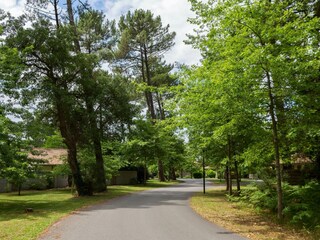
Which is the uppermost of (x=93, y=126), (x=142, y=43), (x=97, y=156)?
(x=142, y=43)

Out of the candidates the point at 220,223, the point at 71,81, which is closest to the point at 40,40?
the point at 71,81

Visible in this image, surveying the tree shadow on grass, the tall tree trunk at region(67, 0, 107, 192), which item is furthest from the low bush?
the tall tree trunk at region(67, 0, 107, 192)

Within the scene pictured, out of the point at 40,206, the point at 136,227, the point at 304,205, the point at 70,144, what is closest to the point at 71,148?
the point at 70,144

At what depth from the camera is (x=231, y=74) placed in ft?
32.3

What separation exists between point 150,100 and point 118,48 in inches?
318

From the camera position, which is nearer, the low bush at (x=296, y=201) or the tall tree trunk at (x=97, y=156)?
the low bush at (x=296, y=201)

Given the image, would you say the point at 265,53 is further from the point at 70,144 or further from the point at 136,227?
the point at 70,144

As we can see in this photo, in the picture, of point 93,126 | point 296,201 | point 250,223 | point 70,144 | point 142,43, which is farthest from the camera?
point 142,43

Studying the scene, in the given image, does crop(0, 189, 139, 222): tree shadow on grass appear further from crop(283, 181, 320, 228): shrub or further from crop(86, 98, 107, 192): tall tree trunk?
crop(283, 181, 320, 228): shrub

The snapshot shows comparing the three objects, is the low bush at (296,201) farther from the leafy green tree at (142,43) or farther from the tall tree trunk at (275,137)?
the leafy green tree at (142,43)

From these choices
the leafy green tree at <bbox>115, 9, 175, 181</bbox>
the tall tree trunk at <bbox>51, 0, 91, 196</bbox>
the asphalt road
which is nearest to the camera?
the asphalt road

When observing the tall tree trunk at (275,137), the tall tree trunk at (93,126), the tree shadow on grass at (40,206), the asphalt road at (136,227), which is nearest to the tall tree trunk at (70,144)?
the tall tree trunk at (93,126)

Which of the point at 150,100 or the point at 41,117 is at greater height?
the point at 150,100

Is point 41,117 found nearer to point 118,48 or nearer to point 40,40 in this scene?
point 40,40
